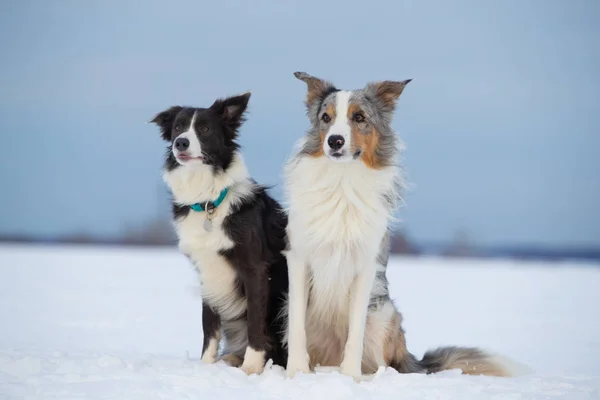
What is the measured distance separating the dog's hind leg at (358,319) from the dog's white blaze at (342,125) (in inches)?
34.1

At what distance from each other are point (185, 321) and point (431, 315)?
344cm

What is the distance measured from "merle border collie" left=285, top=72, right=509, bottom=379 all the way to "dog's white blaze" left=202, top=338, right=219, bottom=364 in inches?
24.7

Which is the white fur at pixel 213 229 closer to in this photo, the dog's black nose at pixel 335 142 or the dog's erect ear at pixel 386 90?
the dog's black nose at pixel 335 142

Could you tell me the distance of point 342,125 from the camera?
4504 millimetres

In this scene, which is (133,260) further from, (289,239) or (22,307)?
(289,239)

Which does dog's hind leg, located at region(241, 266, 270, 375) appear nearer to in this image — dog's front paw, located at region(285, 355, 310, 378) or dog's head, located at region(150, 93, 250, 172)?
dog's front paw, located at region(285, 355, 310, 378)

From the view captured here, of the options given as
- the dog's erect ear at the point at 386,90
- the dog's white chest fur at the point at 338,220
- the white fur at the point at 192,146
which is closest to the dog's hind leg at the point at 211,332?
the dog's white chest fur at the point at 338,220

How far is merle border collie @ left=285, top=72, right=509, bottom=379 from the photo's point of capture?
465 centimetres

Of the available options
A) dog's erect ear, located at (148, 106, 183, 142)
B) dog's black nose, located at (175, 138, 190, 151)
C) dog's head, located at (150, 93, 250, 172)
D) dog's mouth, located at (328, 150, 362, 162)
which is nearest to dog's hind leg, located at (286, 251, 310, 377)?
dog's mouth, located at (328, 150, 362, 162)

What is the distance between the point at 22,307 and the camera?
330 inches

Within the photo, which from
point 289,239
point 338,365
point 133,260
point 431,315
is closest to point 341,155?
point 289,239

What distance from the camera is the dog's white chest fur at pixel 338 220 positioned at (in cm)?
469

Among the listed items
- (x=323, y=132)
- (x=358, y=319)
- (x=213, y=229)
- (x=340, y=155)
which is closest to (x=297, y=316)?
(x=358, y=319)

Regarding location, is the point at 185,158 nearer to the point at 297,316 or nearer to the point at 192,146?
the point at 192,146
